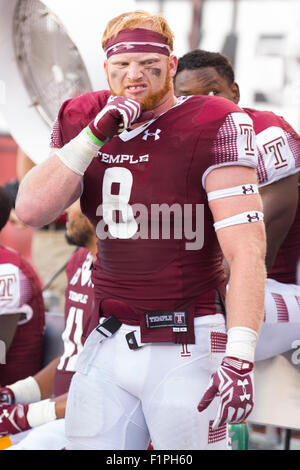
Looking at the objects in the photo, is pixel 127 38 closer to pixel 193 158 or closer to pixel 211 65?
pixel 193 158

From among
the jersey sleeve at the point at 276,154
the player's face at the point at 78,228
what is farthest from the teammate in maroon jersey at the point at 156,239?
the player's face at the point at 78,228

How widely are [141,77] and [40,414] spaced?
1255mm

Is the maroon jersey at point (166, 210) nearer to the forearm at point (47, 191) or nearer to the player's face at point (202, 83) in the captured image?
the forearm at point (47, 191)

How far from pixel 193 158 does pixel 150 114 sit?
6.7 inches

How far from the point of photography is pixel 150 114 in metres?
1.72

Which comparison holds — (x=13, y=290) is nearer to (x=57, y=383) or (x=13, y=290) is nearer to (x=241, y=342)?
(x=57, y=383)

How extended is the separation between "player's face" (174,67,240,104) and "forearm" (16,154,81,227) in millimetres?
823

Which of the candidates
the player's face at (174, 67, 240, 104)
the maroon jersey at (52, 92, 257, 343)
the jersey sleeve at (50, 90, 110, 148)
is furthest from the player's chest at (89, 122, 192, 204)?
the player's face at (174, 67, 240, 104)

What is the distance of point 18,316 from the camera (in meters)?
2.82

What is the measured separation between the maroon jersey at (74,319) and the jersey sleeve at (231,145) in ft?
3.71

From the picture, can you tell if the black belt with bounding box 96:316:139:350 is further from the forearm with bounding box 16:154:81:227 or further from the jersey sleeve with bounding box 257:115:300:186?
the jersey sleeve with bounding box 257:115:300:186

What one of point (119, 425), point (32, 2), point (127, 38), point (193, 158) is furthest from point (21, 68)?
point (119, 425)

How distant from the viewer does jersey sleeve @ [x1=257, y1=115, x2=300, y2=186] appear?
7.36ft

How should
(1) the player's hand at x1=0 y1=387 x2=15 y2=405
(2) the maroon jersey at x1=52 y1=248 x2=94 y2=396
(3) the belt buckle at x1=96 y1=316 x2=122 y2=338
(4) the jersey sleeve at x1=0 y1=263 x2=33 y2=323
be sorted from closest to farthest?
1. (3) the belt buckle at x1=96 y1=316 x2=122 y2=338
2. (1) the player's hand at x1=0 y1=387 x2=15 y2=405
3. (2) the maroon jersey at x1=52 y1=248 x2=94 y2=396
4. (4) the jersey sleeve at x1=0 y1=263 x2=33 y2=323
